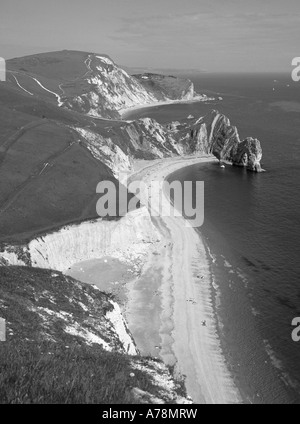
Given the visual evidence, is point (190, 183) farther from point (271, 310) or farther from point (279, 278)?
point (271, 310)

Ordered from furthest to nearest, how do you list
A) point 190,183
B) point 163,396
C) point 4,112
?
point 190,183 < point 4,112 < point 163,396

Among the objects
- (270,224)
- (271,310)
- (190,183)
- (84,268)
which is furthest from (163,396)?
(190,183)

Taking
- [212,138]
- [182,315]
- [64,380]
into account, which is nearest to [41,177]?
[182,315]

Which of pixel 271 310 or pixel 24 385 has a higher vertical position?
pixel 24 385

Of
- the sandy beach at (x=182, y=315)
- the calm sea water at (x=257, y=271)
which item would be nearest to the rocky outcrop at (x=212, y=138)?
the calm sea water at (x=257, y=271)

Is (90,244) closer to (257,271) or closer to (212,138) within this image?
(257,271)

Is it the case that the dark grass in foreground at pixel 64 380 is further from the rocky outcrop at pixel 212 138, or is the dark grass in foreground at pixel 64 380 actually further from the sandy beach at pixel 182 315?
the rocky outcrop at pixel 212 138

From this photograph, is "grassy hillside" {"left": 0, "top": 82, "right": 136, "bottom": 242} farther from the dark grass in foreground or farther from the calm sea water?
the dark grass in foreground
